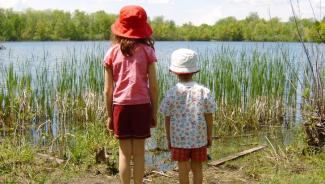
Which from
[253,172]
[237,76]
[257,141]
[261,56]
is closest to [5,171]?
[253,172]

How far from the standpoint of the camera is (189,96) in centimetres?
295

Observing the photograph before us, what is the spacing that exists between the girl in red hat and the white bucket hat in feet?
0.49

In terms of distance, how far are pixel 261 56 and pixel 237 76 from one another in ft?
1.98

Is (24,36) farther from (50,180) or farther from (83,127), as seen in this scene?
(50,180)

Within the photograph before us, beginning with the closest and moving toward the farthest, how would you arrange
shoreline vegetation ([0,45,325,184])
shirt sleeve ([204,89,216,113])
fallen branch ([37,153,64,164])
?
shirt sleeve ([204,89,216,113]) < shoreline vegetation ([0,45,325,184]) < fallen branch ([37,153,64,164])

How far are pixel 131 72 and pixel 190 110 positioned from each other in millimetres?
445

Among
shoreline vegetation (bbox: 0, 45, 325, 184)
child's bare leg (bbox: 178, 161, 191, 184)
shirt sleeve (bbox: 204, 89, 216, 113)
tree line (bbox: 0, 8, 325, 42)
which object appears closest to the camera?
shirt sleeve (bbox: 204, 89, 216, 113)

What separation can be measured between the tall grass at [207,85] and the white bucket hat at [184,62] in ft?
9.28

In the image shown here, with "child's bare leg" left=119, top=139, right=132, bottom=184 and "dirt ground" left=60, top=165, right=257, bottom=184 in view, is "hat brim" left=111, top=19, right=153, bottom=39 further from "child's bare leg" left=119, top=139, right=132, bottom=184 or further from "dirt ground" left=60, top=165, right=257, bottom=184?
"dirt ground" left=60, top=165, right=257, bottom=184

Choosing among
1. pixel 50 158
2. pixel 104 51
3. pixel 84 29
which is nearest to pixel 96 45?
pixel 104 51

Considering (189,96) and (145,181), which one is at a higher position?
(189,96)

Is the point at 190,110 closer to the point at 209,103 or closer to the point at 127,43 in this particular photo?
the point at 209,103

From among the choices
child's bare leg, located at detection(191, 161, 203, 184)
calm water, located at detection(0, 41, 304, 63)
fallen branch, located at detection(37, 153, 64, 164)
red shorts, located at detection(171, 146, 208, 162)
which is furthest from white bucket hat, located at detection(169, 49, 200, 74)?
calm water, located at detection(0, 41, 304, 63)

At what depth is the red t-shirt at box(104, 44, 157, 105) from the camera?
285cm
